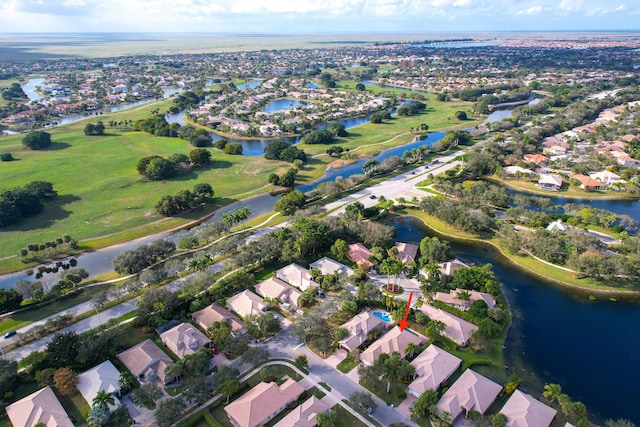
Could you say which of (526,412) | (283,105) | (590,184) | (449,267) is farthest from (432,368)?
(283,105)

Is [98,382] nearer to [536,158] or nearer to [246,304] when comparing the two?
[246,304]

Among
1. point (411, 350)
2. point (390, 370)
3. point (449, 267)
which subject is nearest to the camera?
point (390, 370)

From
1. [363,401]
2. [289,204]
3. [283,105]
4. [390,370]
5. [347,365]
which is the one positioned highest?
[283,105]

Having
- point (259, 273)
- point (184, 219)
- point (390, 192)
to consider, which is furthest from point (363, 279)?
point (184, 219)

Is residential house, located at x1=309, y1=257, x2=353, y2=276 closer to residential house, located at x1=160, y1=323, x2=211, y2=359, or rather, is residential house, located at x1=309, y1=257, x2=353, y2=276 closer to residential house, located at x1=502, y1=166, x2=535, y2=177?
residential house, located at x1=160, y1=323, x2=211, y2=359

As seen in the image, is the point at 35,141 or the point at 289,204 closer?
the point at 289,204

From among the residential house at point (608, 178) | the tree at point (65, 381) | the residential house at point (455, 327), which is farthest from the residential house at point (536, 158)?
the tree at point (65, 381)
